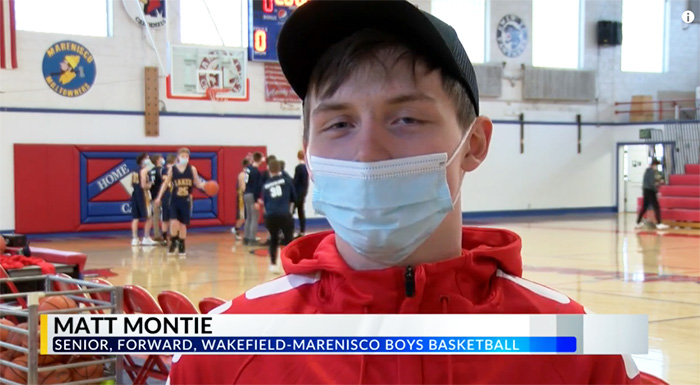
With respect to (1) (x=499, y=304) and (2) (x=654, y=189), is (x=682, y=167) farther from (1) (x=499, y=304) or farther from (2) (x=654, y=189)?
(1) (x=499, y=304)

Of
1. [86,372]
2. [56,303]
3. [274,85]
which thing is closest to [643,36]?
[274,85]

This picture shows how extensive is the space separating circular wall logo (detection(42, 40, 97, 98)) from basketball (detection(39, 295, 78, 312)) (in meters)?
15.3

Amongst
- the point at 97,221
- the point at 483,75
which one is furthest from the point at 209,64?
the point at 483,75

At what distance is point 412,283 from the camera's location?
162 cm

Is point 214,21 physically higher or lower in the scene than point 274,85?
higher

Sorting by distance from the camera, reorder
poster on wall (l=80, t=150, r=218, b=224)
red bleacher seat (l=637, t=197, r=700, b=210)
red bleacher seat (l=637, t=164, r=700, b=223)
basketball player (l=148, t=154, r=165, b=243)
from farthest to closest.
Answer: red bleacher seat (l=637, t=197, r=700, b=210)
red bleacher seat (l=637, t=164, r=700, b=223)
poster on wall (l=80, t=150, r=218, b=224)
basketball player (l=148, t=154, r=165, b=243)

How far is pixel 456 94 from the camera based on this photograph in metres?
1.73

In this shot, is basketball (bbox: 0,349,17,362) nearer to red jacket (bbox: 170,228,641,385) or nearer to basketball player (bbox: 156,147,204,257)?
red jacket (bbox: 170,228,641,385)

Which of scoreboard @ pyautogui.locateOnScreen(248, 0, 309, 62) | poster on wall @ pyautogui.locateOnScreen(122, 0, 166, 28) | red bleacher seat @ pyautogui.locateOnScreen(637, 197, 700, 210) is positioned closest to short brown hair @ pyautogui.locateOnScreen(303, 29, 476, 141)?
poster on wall @ pyautogui.locateOnScreen(122, 0, 166, 28)

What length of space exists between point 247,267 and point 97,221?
28.0 ft

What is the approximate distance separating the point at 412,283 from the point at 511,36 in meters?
26.1

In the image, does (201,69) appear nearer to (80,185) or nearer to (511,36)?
(80,185)

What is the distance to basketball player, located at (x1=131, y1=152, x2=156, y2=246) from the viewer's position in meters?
17.7

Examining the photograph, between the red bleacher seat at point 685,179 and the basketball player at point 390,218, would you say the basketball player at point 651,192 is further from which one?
the basketball player at point 390,218
